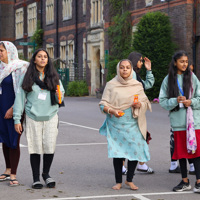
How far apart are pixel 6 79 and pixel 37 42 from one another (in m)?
35.6

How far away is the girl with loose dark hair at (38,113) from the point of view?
7.07 m

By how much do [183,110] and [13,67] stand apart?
224 centimetres

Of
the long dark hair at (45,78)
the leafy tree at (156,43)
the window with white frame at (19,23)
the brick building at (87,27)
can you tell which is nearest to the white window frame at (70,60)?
the brick building at (87,27)

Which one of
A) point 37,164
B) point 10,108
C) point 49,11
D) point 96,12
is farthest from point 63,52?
point 37,164

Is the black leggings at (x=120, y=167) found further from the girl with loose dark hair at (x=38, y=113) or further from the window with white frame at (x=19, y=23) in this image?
the window with white frame at (x=19, y=23)

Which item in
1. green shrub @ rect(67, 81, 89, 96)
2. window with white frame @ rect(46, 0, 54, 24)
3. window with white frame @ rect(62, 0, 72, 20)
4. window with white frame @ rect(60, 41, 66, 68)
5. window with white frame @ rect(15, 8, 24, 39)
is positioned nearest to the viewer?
green shrub @ rect(67, 81, 89, 96)

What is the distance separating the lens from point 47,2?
138 ft

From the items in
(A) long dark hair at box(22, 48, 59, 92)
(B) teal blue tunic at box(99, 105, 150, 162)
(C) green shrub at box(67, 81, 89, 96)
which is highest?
(A) long dark hair at box(22, 48, 59, 92)

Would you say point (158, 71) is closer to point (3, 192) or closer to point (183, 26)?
point (183, 26)

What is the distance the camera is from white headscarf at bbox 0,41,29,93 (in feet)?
24.5

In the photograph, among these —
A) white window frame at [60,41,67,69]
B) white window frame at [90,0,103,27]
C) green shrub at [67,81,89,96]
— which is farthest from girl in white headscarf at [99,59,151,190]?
white window frame at [60,41,67,69]

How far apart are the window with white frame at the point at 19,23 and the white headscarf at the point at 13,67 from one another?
41.0 m

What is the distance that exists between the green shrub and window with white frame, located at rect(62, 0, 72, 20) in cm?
527

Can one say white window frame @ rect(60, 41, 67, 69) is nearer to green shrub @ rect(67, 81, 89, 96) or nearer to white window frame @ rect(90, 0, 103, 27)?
green shrub @ rect(67, 81, 89, 96)
